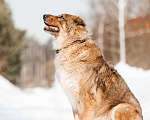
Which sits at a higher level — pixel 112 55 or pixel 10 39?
pixel 10 39

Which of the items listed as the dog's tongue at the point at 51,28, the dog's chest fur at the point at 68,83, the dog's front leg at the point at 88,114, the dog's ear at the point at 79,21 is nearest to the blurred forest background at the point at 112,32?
the dog's ear at the point at 79,21

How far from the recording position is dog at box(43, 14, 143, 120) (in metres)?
4.05

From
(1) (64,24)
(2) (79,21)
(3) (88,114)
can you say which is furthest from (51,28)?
(3) (88,114)

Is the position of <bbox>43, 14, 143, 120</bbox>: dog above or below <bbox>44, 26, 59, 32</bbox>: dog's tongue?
below

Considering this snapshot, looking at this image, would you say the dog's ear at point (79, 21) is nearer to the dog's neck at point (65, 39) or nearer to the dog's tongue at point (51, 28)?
the dog's neck at point (65, 39)

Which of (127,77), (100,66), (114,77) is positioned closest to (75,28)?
(100,66)

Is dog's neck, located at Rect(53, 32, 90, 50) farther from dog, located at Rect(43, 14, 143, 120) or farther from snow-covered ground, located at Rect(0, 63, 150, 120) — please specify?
snow-covered ground, located at Rect(0, 63, 150, 120)

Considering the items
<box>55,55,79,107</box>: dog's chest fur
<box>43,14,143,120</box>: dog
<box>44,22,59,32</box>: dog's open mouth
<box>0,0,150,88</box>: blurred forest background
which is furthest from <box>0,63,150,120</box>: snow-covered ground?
<box>0,0,150,88</box>: blurred forest background

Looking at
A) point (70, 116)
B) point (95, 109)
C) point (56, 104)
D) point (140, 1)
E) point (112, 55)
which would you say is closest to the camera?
point (95, 109)

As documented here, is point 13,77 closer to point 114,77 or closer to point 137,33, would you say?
point 137,33

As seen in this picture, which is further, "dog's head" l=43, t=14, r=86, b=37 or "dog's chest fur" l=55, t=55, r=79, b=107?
"dog's head" l=43, t=14, r=86, b=37

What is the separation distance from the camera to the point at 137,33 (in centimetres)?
2497

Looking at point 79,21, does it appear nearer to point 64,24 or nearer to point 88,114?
point 64,24

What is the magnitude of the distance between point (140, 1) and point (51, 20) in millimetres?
22026
